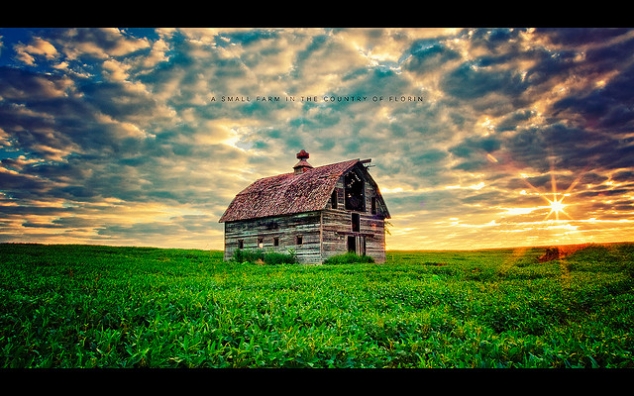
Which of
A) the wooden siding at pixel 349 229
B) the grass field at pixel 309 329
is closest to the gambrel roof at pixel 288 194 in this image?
the wooden siding at pixel 349 229

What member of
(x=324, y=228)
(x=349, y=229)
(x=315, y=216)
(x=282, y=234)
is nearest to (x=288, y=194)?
(x=282, y=234)

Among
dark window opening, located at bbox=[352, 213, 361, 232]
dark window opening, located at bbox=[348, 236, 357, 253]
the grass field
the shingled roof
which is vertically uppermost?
the shingled roof

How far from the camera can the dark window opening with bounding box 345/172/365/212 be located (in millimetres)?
26625

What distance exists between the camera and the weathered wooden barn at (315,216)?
970 inches

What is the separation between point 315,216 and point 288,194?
3.72m

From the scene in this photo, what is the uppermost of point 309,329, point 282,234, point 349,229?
point 349,229

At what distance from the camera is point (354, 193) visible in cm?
2731

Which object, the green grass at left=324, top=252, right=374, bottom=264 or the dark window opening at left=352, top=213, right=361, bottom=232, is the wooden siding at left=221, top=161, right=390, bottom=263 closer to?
the dark window opening at left=352, top=213, right=361, bottom=232

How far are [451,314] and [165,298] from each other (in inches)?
236

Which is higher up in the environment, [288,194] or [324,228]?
[288,194]

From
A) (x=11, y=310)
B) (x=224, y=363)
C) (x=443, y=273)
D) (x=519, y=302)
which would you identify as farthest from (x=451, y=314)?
(x=443, y=273)

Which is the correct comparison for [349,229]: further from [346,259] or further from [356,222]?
[346,259]

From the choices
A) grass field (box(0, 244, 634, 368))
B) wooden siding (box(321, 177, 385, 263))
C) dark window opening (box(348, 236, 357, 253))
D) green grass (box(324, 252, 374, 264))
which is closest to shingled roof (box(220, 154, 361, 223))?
wooden siding (box(321, 177, 385, 263))
